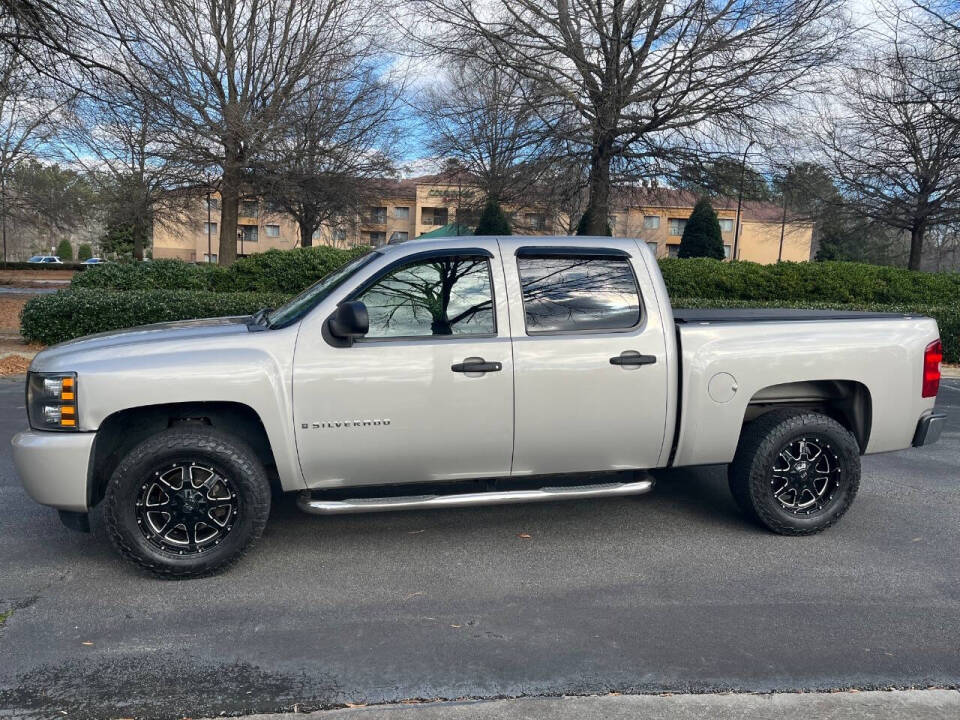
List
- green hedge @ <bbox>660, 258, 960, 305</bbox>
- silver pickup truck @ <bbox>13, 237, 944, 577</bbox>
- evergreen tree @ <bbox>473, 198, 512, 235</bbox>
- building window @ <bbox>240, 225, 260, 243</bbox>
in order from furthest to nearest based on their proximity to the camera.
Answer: building window @ <bbox>240, 225, 260, 243</bbox>, evergreen tree @ <bbox>473, 198, 512, 235</bbox>, green hedge @ <bbox>660, 258, 960, 305</bbox>, silver pickup truck @ <bbox>13, 237, 944, 577</bbox>

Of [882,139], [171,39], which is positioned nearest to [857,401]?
[171,39]

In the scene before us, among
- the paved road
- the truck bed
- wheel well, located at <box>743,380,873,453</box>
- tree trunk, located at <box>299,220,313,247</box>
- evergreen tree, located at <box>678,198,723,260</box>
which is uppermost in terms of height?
evergreen tree, located at <box>678,198,723,260</box>

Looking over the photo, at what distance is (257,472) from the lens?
4223mm

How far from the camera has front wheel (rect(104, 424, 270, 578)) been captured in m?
4.09

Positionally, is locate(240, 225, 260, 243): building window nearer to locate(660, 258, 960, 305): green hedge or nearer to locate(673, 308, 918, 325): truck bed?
locate(660, 258, 960, 305): green hedge

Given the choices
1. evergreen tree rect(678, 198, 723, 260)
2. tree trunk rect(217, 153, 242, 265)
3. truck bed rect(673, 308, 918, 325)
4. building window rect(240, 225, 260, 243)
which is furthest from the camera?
building window rect(240, 225, 260, 243)

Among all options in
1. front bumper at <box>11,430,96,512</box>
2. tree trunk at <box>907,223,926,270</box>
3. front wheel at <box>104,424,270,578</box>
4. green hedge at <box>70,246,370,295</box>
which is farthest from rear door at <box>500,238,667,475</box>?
tree trunk at <box>907,223,926,270</box>

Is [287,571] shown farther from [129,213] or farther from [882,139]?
[129,213]

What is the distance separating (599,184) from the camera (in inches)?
727

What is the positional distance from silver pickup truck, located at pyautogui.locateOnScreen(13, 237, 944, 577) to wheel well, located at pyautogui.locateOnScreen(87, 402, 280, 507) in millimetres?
14

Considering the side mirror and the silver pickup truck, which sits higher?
the side mirror

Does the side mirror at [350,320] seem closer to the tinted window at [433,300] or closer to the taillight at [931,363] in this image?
the tinted window at [433,300]

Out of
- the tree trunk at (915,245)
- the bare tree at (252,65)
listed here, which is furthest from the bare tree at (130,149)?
the tree trunk at (915,245)

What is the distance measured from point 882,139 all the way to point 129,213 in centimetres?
2854
